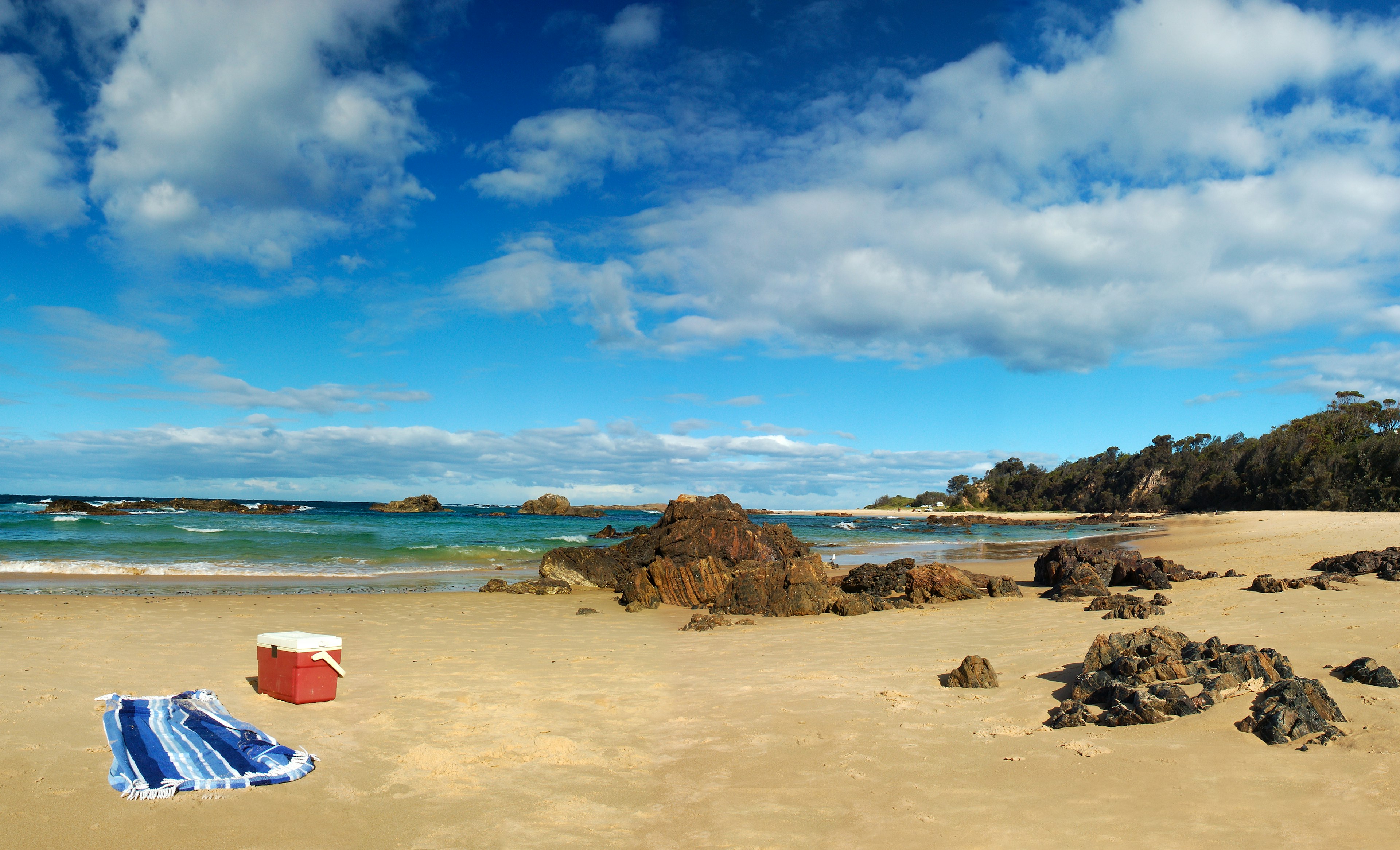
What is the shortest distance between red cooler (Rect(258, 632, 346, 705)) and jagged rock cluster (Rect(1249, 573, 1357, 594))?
13.4m

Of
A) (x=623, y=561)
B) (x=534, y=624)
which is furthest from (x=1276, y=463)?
(x=534, y=624)

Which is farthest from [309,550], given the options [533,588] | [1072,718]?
[1072,718]

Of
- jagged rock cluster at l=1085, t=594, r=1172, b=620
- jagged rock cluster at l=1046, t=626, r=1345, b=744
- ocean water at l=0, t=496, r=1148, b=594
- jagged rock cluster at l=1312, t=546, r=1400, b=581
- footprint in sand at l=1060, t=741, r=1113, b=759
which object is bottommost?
ocean water at l=0, t=496, r=1148, b=594

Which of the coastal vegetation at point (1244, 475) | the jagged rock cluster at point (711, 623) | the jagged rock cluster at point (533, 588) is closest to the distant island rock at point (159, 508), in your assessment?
the jagged rock cluster at point (533, 588)

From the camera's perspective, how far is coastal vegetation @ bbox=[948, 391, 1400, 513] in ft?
155

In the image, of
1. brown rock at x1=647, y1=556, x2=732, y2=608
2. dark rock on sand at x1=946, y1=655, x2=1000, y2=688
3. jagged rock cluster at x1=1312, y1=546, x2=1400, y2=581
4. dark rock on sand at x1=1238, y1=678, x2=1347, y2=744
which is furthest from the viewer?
brown rock at x1=647, y1=556, x2=732, y2=608

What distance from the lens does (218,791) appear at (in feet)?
15.3

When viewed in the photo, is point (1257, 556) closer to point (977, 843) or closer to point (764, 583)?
point (764, 583)

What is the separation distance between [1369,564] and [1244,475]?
64482mm

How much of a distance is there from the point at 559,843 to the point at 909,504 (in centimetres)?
15610

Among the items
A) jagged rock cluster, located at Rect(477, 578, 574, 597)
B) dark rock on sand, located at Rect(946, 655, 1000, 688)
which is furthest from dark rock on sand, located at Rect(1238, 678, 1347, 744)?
jagged rock cluster, located at Rect(477, 578, 574, 597)

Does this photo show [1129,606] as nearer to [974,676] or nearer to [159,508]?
[974,676]

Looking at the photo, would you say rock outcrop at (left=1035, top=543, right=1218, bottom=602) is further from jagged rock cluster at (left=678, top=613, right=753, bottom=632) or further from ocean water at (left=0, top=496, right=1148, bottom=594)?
ocean water at (left=0, top=496, right=1148, bottom=594)

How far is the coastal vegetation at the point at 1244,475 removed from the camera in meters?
47.3
